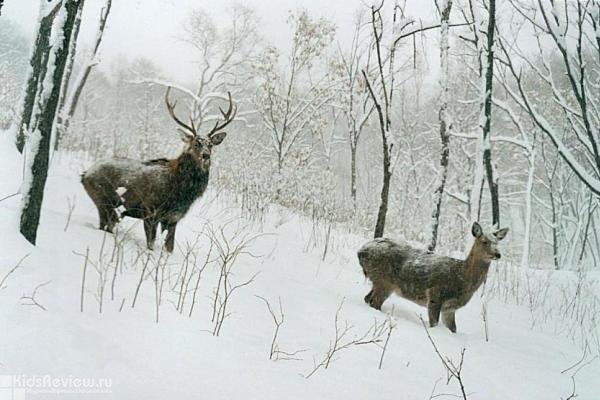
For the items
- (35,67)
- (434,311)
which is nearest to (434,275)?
(434,311)

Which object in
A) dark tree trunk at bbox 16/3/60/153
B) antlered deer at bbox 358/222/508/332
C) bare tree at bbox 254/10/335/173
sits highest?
bare tree at bbox 254/10/335/173

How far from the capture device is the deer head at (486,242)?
166 inches

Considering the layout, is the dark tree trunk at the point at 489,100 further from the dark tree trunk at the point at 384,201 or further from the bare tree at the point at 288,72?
the bare tree at the point at 288,72

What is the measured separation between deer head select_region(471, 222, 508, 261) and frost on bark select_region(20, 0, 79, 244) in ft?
10.9

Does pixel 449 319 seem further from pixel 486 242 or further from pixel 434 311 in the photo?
pixel 486 242

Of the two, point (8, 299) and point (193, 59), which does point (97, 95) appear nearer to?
point (193, 59)

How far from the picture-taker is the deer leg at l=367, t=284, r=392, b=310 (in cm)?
426

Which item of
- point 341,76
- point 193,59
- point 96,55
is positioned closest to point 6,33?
point 96,55

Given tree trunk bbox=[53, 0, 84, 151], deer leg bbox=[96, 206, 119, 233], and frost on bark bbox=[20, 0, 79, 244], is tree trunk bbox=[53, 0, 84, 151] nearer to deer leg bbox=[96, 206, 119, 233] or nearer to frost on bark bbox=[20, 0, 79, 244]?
deer leg bbox=[96, 206, 119, 233]

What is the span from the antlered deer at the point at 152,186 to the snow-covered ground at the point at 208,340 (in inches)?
9.6

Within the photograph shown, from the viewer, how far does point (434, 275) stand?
4.24m

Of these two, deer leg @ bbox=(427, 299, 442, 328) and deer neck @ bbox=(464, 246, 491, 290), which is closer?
deer leg @ bbox=(427, 299, 442, 328)

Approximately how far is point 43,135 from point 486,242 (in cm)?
351

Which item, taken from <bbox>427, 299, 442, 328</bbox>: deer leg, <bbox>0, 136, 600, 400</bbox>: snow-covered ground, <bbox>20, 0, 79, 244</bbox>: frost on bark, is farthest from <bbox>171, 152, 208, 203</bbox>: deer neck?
<bbox>427, 299, 442, 328</bbox>: deer leg
